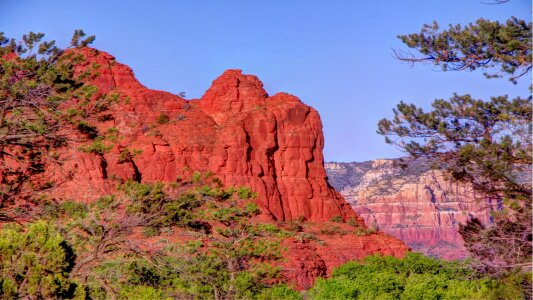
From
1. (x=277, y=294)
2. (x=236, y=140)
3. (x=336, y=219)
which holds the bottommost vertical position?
(x=277, y=294)

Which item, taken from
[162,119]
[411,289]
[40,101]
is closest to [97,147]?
[40,101]

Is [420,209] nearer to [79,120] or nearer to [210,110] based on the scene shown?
[210,110]

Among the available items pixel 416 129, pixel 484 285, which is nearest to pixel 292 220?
pixel 484 285

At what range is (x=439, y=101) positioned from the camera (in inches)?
781

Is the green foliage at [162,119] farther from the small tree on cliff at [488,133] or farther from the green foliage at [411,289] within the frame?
the small tree on cliff at [488,133]

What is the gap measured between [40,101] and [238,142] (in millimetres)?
62498

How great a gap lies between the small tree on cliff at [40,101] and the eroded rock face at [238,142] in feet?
162

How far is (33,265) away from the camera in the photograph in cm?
1595

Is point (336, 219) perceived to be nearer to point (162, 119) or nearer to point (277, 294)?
point (162, 119)

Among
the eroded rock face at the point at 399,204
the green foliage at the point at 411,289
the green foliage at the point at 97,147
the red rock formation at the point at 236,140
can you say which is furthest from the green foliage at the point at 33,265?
the eroded rock face at the point at 399,204

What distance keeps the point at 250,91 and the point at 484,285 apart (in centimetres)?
6028

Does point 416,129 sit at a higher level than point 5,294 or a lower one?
higher

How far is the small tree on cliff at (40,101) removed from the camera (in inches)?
719

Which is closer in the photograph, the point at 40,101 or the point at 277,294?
the point at 40,101
